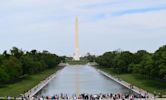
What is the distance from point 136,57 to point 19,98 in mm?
67522

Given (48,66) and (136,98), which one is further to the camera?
(48,66)

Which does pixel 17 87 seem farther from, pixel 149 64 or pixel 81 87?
pixel 149 64

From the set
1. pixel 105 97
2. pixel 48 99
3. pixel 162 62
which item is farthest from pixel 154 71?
pixel 48 99

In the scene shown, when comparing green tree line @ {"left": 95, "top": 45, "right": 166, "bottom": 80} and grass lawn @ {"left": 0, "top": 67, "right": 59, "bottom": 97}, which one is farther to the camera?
green tree line @ {"left": 95, "top": 45, "right": 166, "bottom": 80}

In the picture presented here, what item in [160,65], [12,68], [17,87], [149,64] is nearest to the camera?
[160,65]

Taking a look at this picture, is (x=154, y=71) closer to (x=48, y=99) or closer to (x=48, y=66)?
(x=48, y=99)

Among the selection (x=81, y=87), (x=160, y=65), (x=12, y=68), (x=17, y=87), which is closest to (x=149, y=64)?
(x=160, y=65)

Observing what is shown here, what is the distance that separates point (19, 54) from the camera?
376 ft

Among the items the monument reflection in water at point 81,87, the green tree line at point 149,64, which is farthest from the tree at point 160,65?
the monument reflection in water at point 81,87

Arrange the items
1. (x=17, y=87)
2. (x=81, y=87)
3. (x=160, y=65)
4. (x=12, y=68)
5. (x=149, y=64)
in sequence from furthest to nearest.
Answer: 1. (x=12, y=68)
2. (x=149, y=64)
3. (x=81, y=87)
4. (x=17, y=87)
5. (x=160, y=65)

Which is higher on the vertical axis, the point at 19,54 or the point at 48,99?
the point at 19,54

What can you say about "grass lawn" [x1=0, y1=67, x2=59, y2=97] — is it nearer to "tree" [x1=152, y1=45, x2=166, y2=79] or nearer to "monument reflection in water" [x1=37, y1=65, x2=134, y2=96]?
"monument reflection in water" [x1=37, y1=65, x2=134, y2=96]

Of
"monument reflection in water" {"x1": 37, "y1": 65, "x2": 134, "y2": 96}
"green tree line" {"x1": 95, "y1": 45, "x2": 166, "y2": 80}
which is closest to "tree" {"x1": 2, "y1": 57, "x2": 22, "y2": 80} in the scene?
"monument reflection in water" {"x1": 37, "y1": 65, "x2": 134, "y2": 96}

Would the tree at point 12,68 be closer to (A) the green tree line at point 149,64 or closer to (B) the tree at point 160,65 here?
(A) the green tree line at point 149,64
